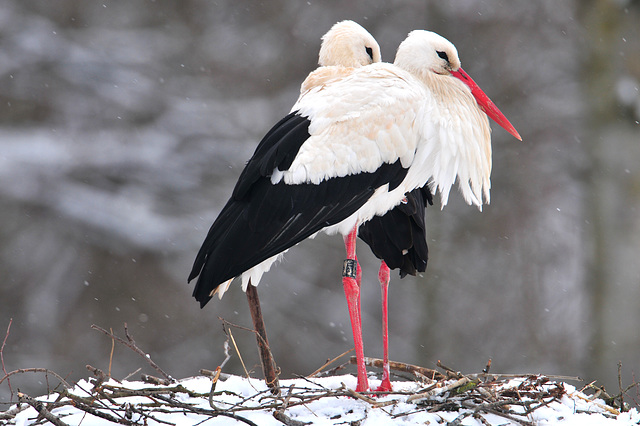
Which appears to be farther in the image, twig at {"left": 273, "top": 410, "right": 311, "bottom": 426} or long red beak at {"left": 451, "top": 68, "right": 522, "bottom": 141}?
long red beak at {"left": 451, "top": 68, "right": 522, "bottom": 141}

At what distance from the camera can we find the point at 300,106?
359 centimetres

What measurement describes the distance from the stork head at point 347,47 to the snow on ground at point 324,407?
152cm

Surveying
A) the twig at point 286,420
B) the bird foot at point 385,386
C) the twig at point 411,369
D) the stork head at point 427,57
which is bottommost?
the twig at point 286,420

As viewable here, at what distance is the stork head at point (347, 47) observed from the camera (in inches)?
159

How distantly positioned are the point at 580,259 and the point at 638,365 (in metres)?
1.13

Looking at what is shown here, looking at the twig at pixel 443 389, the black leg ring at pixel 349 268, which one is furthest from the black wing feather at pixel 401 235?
the twig at pixel 443 389

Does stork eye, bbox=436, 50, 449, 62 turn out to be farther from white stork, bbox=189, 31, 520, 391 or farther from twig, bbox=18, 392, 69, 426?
twig, bbox=18, 392, 69, 426

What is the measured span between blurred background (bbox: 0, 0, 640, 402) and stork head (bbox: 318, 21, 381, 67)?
3.76m

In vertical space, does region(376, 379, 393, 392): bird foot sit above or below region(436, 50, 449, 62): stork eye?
below

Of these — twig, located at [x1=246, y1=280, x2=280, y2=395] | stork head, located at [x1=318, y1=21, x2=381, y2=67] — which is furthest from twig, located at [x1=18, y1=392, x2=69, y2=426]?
stork head, located at [x1=318, y1=21, x2=381, y2=67]

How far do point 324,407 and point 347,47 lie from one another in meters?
1.68

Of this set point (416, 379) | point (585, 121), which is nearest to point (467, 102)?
point (416, 379)

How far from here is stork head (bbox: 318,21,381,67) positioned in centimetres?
405

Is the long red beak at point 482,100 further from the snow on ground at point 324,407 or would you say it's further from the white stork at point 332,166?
the snow on ground at point 324,407
